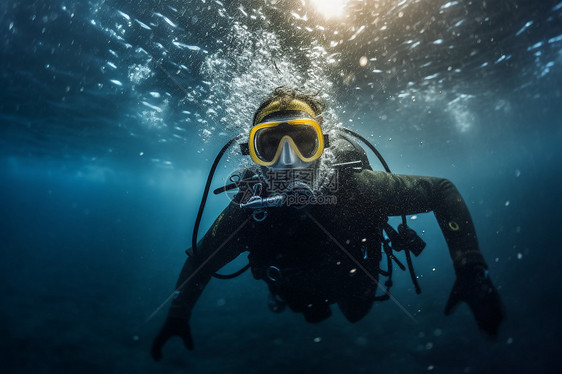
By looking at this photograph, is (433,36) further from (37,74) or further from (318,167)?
(37,74)

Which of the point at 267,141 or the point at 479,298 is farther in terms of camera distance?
the point at 267,141

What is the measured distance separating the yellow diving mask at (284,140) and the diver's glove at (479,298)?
1.94 m

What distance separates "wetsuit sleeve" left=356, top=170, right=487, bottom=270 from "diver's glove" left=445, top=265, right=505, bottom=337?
12cm

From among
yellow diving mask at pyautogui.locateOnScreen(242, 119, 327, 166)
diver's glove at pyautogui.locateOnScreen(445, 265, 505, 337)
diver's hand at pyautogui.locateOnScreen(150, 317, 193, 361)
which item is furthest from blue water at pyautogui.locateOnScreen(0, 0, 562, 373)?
diver's hand at pyautogui.locateOnScreen(150, 317, 193, 361)

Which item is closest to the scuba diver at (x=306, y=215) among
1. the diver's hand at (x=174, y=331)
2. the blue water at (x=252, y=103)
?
the diver's hand at (x=174, y=331)

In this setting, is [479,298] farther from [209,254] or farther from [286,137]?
[209,254]

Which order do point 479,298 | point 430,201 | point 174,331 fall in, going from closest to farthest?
1. point 479,298
2. point 430,201
3. point 174,331

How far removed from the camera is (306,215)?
3004mm

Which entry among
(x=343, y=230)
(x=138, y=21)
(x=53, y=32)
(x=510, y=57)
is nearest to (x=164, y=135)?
(x=53, y=32)

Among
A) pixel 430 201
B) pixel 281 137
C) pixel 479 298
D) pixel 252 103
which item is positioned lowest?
pixel 479 298

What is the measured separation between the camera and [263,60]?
26.6ft

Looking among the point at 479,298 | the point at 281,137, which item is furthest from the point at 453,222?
the point at 281,137

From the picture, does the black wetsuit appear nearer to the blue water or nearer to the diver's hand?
the diver's hand

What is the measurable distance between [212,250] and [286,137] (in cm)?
193
